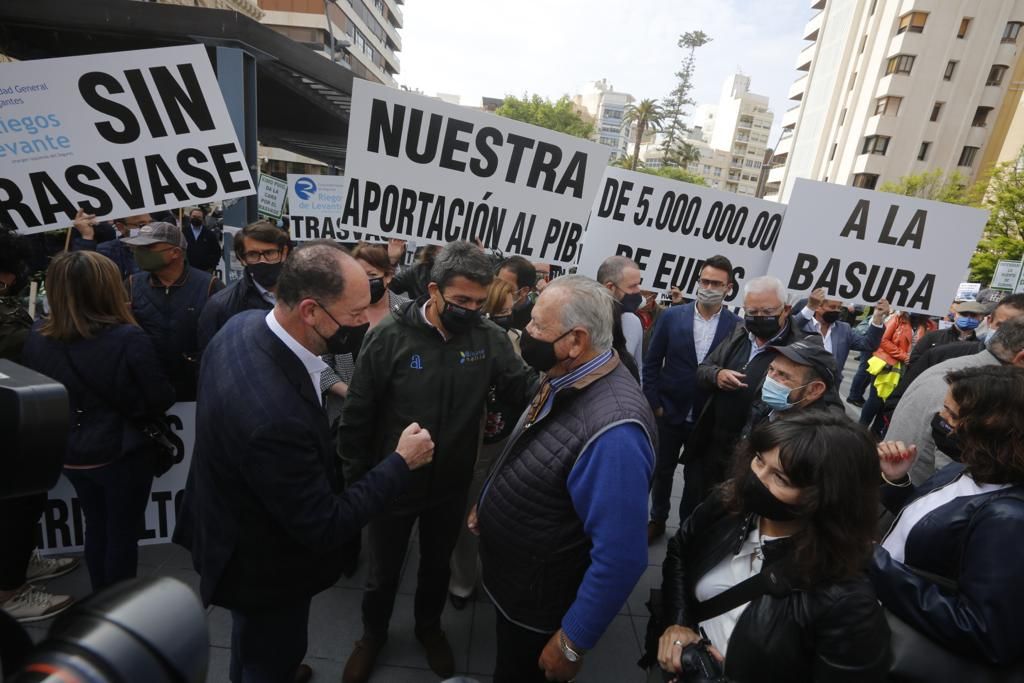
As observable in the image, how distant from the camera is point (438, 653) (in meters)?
2.69

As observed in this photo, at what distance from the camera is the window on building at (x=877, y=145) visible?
114ft

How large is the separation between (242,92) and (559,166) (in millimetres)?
4295

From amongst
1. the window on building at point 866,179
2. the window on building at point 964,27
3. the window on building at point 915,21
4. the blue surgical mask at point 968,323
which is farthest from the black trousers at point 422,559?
the window on building at point 964,27

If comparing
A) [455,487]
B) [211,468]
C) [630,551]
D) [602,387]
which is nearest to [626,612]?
[455,487]

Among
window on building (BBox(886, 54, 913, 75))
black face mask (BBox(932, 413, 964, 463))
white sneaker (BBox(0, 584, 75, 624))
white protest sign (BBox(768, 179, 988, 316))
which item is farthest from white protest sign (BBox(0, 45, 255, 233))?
window on building (BBox(886, 54, 913, 75))

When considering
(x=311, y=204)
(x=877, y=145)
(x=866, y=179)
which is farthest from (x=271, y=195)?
(x=877, y=145)

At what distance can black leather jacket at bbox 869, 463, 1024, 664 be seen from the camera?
1386 mm

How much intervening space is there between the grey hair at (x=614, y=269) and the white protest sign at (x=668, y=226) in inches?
21.3

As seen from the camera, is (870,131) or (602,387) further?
(870,131)

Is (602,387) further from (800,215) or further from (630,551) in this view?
(800,215)

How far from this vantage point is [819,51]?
4475cm

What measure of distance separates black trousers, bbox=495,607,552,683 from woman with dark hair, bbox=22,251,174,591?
176 centimetres

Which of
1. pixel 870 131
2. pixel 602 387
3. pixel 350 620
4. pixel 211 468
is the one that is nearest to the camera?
pixel 211 468

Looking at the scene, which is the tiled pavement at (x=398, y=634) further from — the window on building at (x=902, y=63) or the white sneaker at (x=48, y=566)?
the window on building at (x=902, y=63)
